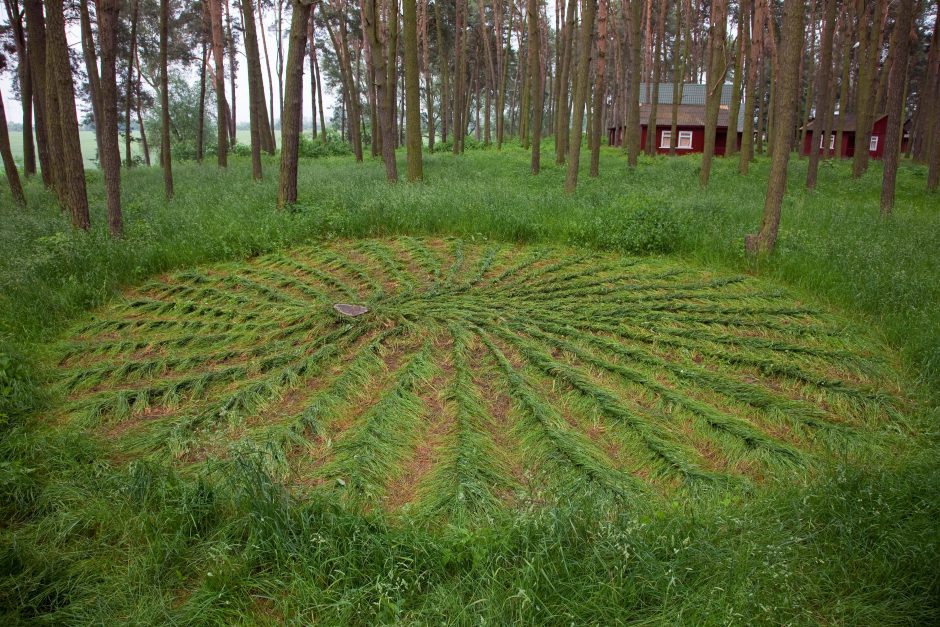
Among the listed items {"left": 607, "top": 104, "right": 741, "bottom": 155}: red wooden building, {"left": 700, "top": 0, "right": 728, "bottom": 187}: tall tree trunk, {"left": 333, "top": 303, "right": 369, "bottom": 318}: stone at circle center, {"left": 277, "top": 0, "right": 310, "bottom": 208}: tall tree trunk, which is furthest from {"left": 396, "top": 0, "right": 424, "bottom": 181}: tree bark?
{"left": 607, "top": 104, "right": 741, "bottom": 155}: red wooden building

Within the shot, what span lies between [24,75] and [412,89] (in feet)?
41.9

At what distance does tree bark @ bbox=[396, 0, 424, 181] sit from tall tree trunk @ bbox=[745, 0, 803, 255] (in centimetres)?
841

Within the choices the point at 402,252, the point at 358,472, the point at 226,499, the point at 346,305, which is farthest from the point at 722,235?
the point at 226,499

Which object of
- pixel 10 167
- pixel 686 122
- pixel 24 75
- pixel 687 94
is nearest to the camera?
pixel 10 167

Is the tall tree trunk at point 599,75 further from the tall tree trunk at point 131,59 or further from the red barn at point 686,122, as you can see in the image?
the red barn at point 686,122

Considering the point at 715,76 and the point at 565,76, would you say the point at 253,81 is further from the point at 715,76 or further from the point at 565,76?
the point at 715,76

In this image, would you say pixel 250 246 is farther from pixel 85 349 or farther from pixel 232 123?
pixel 232 123

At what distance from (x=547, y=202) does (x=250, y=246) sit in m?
Answer: 5.62

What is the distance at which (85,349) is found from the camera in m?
5.59

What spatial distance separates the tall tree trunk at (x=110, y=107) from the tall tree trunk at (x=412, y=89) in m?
6.34

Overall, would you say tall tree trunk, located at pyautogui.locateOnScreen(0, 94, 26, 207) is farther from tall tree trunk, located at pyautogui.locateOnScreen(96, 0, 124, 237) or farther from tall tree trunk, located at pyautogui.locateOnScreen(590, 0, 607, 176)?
tall tree trunk, located at pyautogui.locateOnScreen(590, 0, 607, 176)

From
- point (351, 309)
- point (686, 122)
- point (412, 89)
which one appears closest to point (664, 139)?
point (686, 122)

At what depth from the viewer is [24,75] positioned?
55.1 feet

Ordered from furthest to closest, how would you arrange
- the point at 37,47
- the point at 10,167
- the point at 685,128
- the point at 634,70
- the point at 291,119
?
the point at 685,128
the point at 634,70
the point at 10,167
the point at 37,47
the point at 291,119
